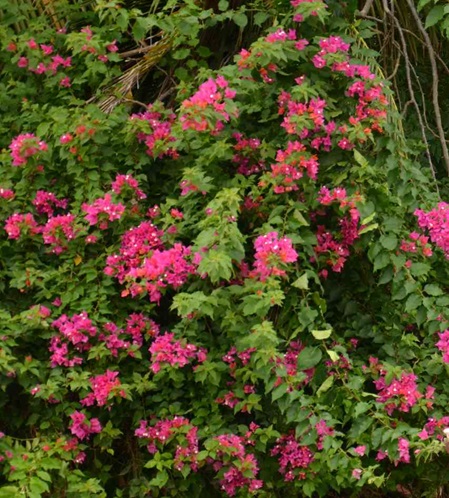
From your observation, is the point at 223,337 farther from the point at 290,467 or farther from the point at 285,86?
the point at 285,86

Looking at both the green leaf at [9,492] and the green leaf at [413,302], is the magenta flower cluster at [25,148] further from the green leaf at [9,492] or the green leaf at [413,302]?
the green leaf at [413,302]

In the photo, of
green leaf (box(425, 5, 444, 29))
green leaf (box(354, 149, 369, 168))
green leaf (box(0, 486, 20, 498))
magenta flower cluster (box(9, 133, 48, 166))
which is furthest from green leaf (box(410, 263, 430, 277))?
green leaf (box(0, 486, 20, 498))

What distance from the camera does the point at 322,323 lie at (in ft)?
11.9

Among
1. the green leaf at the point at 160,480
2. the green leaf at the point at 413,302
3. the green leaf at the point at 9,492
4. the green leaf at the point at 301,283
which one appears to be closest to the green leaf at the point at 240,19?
the green leaf at the point at 301,283

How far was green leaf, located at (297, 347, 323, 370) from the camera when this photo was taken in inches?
139

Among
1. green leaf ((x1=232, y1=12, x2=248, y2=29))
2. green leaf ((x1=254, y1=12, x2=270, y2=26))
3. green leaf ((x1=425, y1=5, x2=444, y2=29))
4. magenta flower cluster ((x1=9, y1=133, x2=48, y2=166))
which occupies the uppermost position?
green leaf ((x1=425, y1=5, x2=444, y2=29))

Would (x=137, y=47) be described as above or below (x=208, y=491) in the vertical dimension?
above

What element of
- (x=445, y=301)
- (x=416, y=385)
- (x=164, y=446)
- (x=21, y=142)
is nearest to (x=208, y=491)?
(x=164, y=446)

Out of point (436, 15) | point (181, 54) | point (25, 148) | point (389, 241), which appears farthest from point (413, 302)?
point (25, 148)

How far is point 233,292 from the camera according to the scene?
140 inches

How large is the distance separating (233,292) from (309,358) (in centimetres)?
34

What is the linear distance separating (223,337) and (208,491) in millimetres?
589

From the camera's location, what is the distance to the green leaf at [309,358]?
3539 millimetres

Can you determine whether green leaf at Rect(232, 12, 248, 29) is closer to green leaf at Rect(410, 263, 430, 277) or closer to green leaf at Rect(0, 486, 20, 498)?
green leaf at Rect(410, 263, 430, 277)
